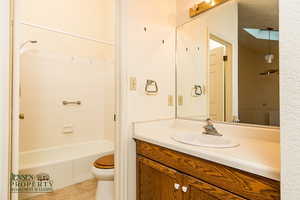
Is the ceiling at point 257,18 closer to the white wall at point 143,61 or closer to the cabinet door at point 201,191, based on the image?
the white wall at point 143,61

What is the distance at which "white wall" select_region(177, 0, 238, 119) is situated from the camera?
1.43 m

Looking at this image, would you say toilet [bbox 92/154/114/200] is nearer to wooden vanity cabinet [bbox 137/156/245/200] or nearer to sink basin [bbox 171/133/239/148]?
wooden vanity cabinet [bbox 137/156/245/200]

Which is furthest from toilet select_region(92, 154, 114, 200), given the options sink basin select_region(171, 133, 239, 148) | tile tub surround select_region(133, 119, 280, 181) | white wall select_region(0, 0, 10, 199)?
Answer: sink basin select_region(171, 133, 239, 148)

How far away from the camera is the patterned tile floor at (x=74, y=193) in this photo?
185cm

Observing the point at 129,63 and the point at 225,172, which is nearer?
the point at 225,172

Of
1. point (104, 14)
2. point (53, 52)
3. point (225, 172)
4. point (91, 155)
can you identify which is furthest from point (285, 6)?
point (104, 14)

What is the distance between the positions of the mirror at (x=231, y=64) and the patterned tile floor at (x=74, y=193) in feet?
4.34

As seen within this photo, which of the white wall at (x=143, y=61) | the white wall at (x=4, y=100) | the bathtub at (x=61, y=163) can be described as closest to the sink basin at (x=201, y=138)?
the white wall at (x=143, y=61)

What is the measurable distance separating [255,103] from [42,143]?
2.67m

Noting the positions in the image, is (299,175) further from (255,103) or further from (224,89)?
(224,89)

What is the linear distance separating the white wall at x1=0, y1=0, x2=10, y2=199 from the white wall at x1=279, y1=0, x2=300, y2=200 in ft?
5.01

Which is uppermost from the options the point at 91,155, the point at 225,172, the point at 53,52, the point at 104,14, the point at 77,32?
the point at 104,14

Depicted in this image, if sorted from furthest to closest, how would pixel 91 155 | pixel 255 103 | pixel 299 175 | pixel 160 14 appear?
pixel 91 155 → pixel 160 14 → pixel 255 103 → pixel 299 175

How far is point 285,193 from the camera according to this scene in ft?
1.76
